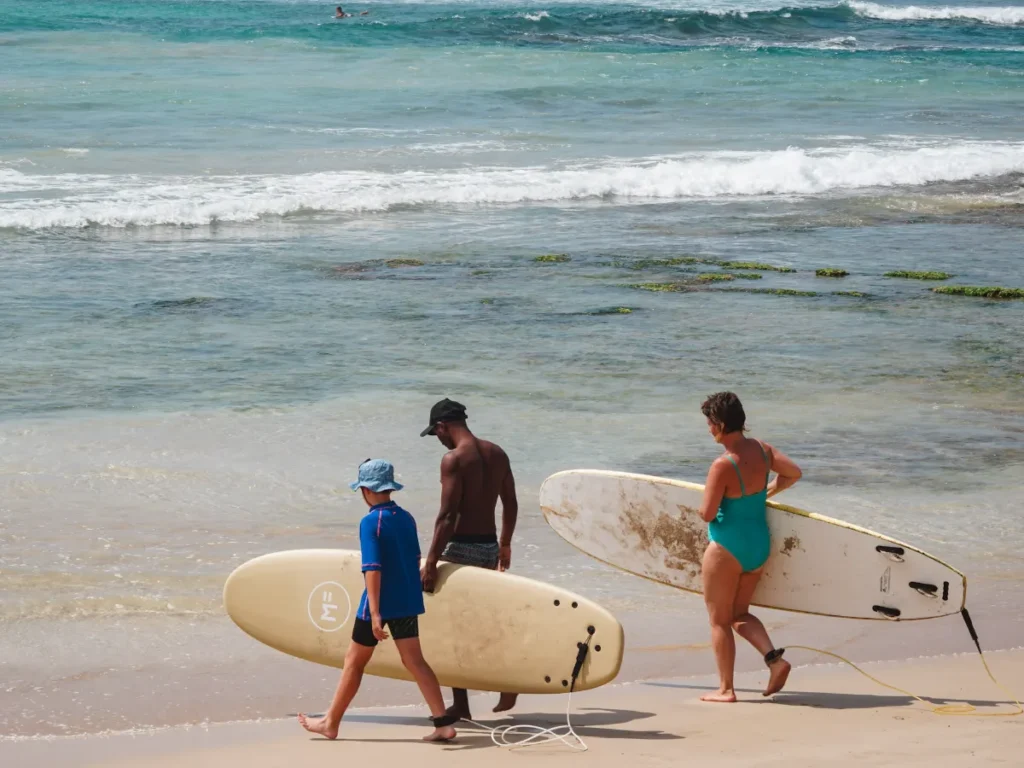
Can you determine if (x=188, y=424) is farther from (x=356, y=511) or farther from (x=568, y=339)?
(x=568, y=339)

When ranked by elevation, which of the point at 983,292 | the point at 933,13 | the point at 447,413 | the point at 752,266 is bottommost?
the point at 983,292

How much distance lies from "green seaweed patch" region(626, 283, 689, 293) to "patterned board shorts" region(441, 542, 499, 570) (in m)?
9.26

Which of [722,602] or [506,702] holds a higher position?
[722,602]

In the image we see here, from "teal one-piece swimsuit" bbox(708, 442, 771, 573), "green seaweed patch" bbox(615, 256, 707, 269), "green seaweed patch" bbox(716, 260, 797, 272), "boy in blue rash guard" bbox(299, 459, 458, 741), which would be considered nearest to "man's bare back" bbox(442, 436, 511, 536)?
"boy in blue rash guard" bbox(299, 459, 458, 741)

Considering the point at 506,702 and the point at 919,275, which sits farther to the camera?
the point at 919,275

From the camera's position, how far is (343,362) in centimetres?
1175

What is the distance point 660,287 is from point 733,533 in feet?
30.9

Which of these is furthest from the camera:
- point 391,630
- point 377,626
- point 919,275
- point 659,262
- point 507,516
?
point 659,262

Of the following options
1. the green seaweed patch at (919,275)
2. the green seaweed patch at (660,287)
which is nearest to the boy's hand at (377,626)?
the green seaweed patch at (660,287)

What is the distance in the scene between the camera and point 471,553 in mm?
5645

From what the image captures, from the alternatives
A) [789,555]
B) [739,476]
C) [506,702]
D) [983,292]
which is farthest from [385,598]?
[983,292]

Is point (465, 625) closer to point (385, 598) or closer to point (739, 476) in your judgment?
point (385, 598)

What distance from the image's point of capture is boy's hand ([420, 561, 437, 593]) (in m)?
5.55

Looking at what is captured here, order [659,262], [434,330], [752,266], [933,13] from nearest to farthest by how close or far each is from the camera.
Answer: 1. [434,330]
2. [752,266]
3. [659,262]
4. [933,13]
